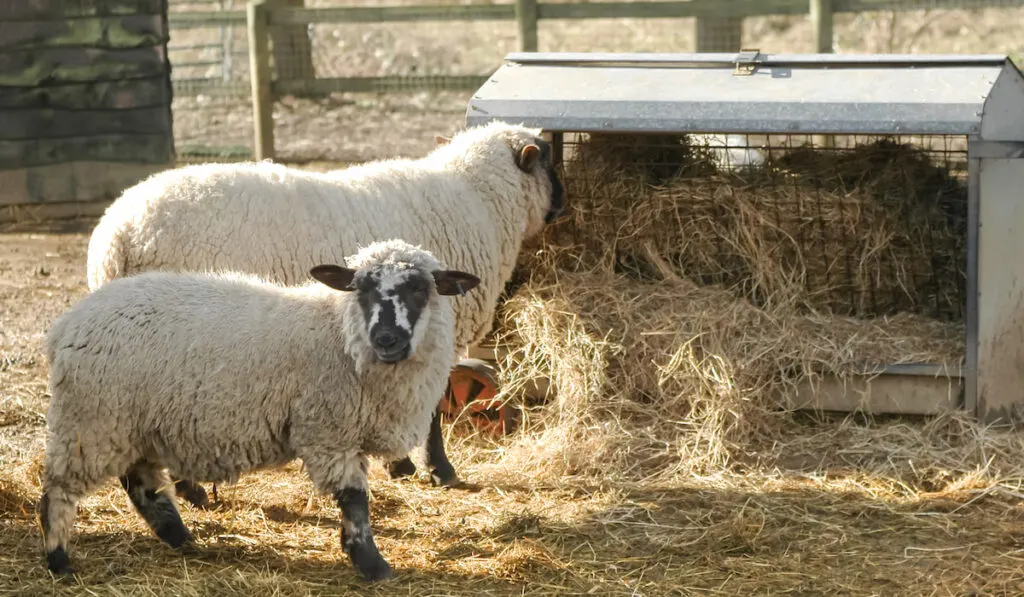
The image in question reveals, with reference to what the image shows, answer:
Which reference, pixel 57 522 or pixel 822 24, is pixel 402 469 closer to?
pixel 57 522

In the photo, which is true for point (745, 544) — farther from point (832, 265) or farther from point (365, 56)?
point (365, 56)

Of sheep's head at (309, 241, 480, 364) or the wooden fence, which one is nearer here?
sheep's head at (309, 241, 480, 364)

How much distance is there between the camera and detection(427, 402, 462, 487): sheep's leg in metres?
5.86

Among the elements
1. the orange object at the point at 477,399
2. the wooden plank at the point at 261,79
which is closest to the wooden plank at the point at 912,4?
the wooden plank at the point at 261,79

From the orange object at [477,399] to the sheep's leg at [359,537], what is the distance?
1.80 m

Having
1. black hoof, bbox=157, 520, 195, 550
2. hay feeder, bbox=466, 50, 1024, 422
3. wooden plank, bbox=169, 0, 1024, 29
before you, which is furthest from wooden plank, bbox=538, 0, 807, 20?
black hoof, bbox=157, 520, 195, 550

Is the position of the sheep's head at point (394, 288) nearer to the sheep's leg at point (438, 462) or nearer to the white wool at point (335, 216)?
the white wool at point (335, 216)

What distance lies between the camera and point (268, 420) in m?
4.68

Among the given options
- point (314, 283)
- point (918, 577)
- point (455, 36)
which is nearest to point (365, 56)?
point (455, 36)

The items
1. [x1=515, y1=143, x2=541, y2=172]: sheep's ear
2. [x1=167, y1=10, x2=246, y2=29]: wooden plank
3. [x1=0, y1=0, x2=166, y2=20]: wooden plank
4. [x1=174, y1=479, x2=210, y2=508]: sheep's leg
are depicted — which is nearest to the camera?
[x1=174, y1=479, x2=210, y2=508]: sheep's leg

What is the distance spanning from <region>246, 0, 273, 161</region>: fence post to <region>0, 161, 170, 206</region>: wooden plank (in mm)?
1371

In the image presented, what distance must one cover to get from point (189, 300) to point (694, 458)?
2439 millimetres

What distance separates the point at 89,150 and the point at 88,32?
100 cm

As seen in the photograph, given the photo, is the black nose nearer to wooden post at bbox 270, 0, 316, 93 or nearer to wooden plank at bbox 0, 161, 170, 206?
wooden plank at bbox 0, 161, 170, 206
